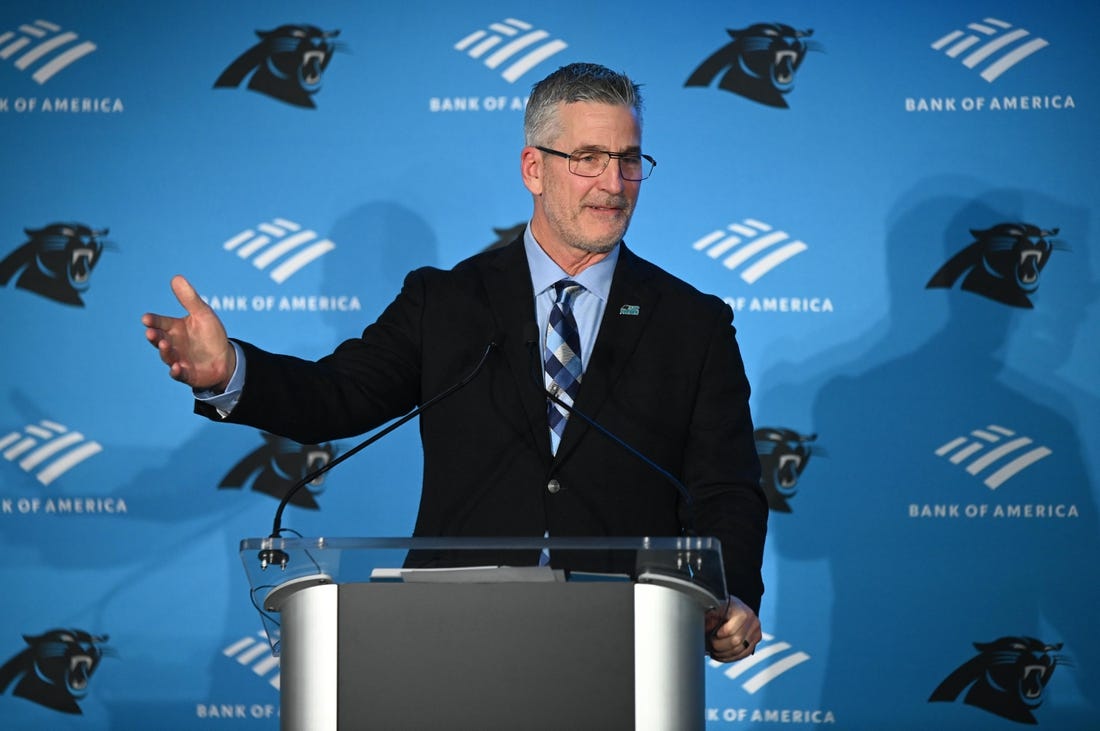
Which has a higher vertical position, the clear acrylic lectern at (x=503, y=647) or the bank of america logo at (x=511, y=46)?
the bank of america logo at (x=511, y=46)

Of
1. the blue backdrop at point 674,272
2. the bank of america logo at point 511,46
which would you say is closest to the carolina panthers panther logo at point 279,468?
the blue backdrop at point 674,272

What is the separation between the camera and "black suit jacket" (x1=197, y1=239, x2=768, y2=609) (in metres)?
2.42

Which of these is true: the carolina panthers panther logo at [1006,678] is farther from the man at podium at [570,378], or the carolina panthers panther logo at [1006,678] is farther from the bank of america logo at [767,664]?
the man at podium at [570,378]

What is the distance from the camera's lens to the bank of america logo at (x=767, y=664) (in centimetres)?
389

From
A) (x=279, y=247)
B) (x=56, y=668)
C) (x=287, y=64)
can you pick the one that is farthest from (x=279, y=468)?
(x=287, y=64)

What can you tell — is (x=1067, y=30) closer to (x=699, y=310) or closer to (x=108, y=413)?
(x=699, y=310)

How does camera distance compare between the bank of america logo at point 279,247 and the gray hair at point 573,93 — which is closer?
the gray hair at point 573,93

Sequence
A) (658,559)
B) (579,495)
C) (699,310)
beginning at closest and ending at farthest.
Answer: (658,559) → (579,495) → (699,310)

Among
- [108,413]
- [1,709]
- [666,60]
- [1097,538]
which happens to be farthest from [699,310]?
[1,709]

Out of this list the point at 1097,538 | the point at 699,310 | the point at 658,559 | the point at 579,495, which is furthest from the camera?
the point at 1097,538

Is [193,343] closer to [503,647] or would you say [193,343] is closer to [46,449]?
[503,647]

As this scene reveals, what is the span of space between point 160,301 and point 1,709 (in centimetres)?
143

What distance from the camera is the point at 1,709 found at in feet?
13.0

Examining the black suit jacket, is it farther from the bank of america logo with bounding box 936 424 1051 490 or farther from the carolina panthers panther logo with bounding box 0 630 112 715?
the carolina panthers panther logo with bounding box 0 630 112 715
